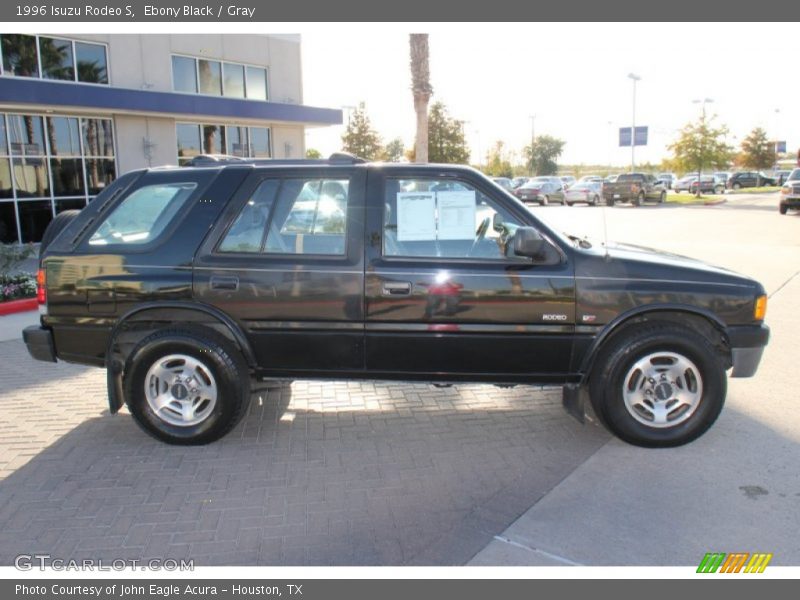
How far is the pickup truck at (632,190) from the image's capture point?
Answer: 1348 inches

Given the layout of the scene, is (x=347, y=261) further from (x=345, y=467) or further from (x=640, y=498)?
(x=640, y=498)

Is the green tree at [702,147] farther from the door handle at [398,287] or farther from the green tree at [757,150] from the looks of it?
the door handle at [398,287]

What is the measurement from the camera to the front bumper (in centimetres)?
437

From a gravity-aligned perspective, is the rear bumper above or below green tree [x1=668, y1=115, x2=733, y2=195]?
below

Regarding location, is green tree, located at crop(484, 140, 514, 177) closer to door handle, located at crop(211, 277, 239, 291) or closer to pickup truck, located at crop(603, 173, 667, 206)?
pickup truck, located at crop(603, 173, 667, 206)

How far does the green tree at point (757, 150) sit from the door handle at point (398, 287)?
231 feet

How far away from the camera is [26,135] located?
53.3ft

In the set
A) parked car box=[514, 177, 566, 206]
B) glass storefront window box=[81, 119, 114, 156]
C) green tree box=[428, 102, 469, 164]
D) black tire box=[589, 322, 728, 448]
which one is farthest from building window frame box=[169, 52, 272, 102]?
green tree box=[428, 102, 469, 164]

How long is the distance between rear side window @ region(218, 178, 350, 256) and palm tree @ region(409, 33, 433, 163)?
32.2ft

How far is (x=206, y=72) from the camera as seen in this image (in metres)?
20.4

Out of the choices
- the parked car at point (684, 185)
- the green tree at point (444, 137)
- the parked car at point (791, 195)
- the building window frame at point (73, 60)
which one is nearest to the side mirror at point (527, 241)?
the building window frame at point (73, 60)

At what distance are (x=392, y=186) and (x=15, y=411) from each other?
3.50 meters

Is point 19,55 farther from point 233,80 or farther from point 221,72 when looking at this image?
point 233,80

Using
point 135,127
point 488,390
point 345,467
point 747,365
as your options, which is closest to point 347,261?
point 345,467
